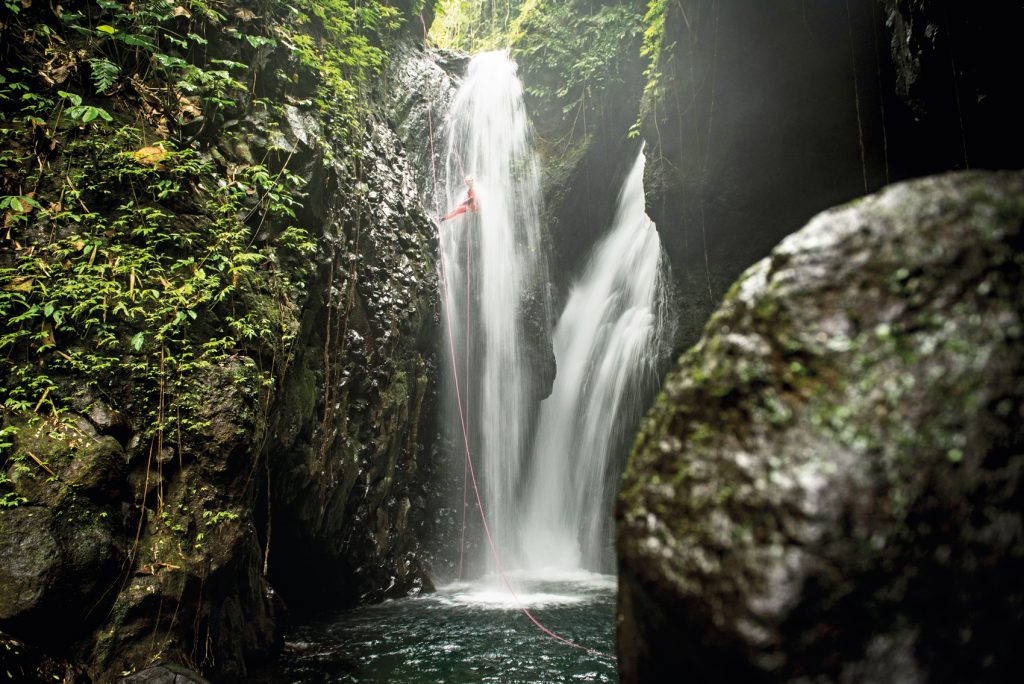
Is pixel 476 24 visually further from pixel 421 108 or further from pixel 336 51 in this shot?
pixel 336 51

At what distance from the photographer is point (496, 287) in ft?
41.5

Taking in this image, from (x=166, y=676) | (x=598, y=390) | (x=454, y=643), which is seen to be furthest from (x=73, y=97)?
(x=598, y=390)

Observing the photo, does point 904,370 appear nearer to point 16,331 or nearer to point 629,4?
point 16,331

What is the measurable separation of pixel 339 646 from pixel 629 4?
14032 mm

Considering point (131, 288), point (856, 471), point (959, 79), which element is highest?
point (959, 79)

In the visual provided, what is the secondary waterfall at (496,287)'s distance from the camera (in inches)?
469

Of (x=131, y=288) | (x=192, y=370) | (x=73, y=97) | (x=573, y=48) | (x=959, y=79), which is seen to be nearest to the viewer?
(x=131, y=288)

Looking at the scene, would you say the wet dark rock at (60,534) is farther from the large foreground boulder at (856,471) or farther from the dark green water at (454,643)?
the large foreground boulder at (856,471)

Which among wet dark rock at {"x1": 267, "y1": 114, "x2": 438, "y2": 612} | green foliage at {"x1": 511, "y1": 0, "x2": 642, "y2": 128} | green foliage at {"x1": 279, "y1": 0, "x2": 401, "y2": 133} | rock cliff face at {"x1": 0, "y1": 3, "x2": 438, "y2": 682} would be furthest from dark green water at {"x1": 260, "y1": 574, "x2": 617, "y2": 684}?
green foliage at {"x1": 511, "y1": 0, "x2": 642, "y2": 128}

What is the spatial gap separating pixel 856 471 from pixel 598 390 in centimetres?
1159

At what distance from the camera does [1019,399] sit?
4.75ft

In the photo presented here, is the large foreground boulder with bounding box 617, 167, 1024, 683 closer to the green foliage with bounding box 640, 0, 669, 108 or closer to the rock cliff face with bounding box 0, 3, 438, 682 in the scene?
the rock cliff face with bounding box 0, 3, 438, 682

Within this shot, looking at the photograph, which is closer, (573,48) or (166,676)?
(166,676)

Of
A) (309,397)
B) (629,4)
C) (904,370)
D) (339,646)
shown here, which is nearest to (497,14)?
(629,4)
